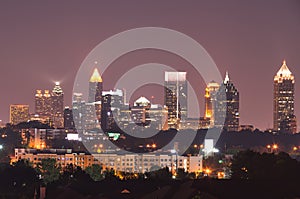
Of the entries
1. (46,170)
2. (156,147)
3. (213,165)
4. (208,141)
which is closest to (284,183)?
(46,170)

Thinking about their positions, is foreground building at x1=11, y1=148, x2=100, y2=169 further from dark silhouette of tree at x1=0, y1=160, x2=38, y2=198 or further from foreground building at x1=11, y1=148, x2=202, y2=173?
dark silhouette of tree at x1=0, y1=160, x2=38, y2=198

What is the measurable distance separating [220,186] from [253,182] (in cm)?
271

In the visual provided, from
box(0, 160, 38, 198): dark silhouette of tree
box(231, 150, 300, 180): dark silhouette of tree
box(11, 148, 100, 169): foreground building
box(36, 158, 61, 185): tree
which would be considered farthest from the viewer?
box(11, 148, 100, 169): foreground building

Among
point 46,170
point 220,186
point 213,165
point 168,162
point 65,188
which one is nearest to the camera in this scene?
point 220,186

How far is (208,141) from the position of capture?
18200cm

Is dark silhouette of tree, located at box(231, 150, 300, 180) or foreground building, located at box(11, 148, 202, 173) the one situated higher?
foreground building, located at box(11, 148, 202, 173)

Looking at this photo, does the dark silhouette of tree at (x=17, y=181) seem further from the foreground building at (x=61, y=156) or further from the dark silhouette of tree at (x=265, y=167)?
the foreground building at (x=61, y=156)

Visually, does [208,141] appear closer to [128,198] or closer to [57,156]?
[57,156]

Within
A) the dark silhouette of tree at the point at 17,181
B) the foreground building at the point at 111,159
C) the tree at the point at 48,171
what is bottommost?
the dark silhouette of tree at the point at 17,181

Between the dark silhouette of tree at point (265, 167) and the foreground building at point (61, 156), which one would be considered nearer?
the dark silhouette of tree at point (265, 167)

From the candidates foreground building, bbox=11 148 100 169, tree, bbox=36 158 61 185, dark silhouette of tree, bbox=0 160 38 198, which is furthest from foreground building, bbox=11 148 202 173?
dark silhouette of tree, bbox=0 160 38 198

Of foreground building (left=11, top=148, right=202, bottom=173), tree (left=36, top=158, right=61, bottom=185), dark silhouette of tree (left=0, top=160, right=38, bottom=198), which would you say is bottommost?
dark silhouette of tree (left=0, top=160, right=38, bottom=198)

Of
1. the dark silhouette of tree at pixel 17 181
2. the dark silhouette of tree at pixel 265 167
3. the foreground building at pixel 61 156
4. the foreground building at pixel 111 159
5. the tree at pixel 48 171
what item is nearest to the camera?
the dark silhouette of tree at pixel 265 167

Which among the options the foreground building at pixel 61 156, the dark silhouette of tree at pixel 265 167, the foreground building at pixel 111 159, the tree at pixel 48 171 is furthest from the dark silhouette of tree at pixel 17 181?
the foreground building at pixel 61 156
